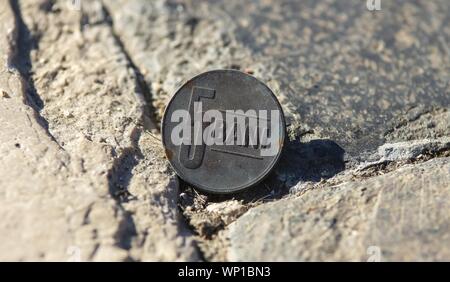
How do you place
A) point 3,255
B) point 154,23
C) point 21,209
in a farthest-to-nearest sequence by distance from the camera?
point 154,23
point 21,209
point 3,255

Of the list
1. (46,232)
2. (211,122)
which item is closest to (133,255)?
(46,232)

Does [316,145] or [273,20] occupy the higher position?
[273,20]

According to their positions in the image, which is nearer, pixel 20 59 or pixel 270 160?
pixel 270 160

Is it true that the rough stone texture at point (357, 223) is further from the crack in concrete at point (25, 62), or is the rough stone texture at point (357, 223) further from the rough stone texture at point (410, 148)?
the crack in concrete at point (25, 62)

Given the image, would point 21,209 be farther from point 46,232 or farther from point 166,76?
point 166,76

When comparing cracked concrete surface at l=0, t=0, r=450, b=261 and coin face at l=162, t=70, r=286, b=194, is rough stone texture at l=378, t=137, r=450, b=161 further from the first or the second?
coin face at l=162, t=70, r=286, b=194

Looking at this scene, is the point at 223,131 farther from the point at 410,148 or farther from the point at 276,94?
the point at 410,148

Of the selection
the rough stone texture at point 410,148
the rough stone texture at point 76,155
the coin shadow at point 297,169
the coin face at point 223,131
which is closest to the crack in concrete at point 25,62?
the rough stone texture at point 76,155
